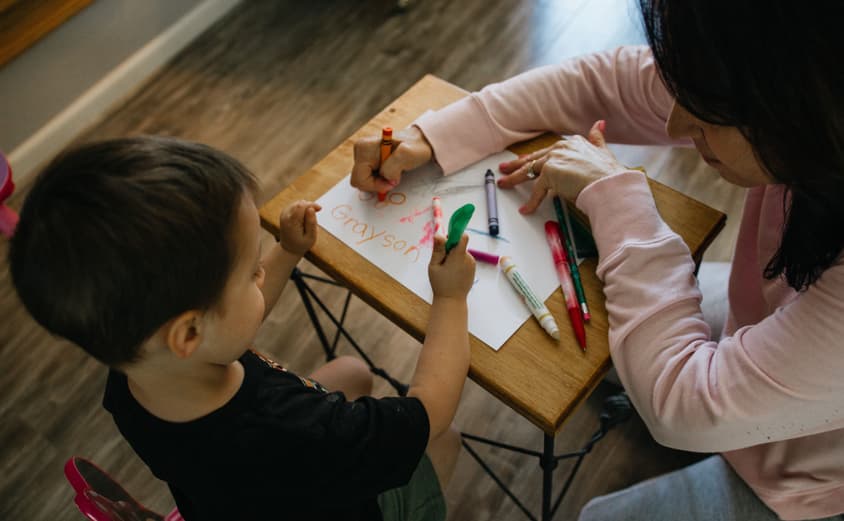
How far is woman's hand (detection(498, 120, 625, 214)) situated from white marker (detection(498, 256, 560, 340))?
0.33 ft

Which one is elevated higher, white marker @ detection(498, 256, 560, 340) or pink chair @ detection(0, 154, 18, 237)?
white marker @ detection(498, 256, 560, 340)

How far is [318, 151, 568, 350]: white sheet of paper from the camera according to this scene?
0.78 metres

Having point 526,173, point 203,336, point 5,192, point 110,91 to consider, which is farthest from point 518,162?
point 110,91

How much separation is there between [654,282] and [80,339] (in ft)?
1.92

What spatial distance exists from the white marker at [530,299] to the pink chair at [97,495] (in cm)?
52

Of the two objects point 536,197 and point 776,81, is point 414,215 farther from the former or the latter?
point 776,81

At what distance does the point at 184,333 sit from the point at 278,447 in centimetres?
16

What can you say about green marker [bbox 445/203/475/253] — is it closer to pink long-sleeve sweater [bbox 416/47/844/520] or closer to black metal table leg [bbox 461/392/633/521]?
pink long-sleeve sweater [bbox 416/47/844/520]

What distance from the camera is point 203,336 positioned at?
23.4 inches

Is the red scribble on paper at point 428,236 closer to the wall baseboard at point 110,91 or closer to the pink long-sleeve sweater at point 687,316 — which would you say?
the pink long-sleeve sweater at point 687,316

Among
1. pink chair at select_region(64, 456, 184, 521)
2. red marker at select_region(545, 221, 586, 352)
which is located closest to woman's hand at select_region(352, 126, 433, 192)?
red marker at select_region(545, 221, 586, 352)

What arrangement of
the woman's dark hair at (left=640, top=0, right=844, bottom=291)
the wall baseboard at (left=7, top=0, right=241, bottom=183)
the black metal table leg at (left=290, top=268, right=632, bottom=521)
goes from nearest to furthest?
the woman's dark hair at (left=640, top=0, right=844, bottom=291) → the black metal table leg at (left=290, top=268, right=632, bottom=521) → the wall baseboard at (left=7, top=0, right=241, bottom=183)

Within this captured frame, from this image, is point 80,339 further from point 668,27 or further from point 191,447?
point 668,27

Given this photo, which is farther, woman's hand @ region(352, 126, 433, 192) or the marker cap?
woman's hand @ region(352, 126, 433, 192)
